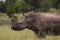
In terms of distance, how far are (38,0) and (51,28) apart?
1604 inches

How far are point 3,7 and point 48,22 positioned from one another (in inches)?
1269

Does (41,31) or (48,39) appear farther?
(48,39)

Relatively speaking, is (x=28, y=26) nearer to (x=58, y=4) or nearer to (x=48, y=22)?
(x=48, y=22)

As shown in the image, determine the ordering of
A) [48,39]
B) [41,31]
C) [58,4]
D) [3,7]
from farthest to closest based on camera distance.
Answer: [58,4] < [3,7] < [48,39] < [41,31]

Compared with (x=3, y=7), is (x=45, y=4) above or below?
below

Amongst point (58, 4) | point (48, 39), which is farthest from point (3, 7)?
point (48, 39)

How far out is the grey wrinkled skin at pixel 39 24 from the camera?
9727 millimetres

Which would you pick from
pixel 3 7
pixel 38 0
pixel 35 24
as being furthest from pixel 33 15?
pixel 38 0

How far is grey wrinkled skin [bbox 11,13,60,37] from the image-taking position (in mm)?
9727

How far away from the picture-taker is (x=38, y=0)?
165 ft

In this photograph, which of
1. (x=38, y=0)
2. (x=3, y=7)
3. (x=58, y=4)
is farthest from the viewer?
(x=38, y=0)

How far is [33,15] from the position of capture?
9945 millimetres

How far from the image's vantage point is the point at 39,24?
975 cm

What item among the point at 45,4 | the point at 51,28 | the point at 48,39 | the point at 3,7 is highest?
the point at 51,28
